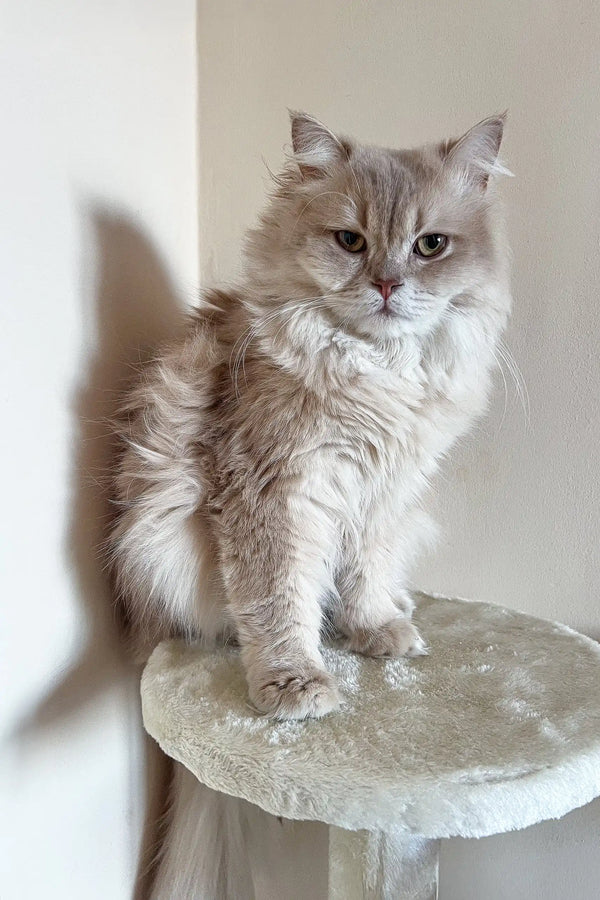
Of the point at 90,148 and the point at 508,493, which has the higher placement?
the point at 90,148

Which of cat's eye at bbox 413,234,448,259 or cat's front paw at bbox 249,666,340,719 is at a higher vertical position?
cat's eye at bbox 413,234,448,259

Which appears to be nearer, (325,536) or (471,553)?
(325,536)

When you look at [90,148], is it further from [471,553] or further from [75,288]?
[471,553]

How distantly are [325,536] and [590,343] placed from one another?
2.30ft

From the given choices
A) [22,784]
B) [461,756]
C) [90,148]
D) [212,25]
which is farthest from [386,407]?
[212,25]

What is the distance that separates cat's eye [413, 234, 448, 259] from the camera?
3.60 ft

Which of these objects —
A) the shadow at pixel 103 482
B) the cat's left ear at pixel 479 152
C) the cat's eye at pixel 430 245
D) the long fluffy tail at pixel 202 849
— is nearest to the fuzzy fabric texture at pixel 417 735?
the shadow at pixel 103 482

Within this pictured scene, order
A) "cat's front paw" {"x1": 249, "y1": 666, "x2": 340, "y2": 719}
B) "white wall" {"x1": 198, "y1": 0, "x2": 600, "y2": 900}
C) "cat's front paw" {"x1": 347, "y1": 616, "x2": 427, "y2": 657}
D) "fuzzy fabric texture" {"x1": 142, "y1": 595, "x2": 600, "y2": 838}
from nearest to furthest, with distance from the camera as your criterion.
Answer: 1. "fuzzy fabric texture" {"x1": 142, "y1": 595, "x2": 600, "y2": 838}
2. "cat's front paw" {"x1": 249, "y1": 666, "x2": 340, "y2": 719}
3. "cat's front paw" {"x1": 347, "y1": 616, "x2": 427, "y2": 657}
4. "white wall" {"x1": 198, "y1": 0, "x2": 600, "y2": 900}

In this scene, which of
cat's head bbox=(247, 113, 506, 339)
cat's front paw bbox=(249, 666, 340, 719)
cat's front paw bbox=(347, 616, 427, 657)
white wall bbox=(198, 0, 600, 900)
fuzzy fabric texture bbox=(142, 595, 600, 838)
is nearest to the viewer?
fuzzy fabric texture bbox=(142, 595, 600, 838)

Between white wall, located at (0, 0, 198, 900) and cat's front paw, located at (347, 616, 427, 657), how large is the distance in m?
0.46

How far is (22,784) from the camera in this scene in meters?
1.00

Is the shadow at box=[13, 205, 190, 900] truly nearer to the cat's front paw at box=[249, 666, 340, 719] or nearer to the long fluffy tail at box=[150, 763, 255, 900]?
the long fluffy tail at box=[150, 763, 255, 900]

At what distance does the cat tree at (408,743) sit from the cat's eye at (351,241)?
2.31 feet

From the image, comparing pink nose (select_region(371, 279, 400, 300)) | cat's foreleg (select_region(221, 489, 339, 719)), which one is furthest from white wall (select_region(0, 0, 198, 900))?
pink nose (select_region(371, 279, 400, 300))
